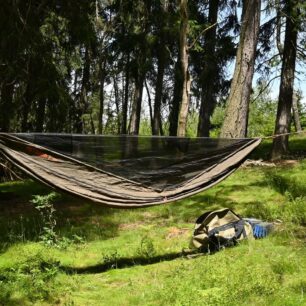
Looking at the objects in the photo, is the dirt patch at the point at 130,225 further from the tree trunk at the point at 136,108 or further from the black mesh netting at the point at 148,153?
the tree trunk at the point at 136,108

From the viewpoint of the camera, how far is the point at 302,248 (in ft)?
16.6

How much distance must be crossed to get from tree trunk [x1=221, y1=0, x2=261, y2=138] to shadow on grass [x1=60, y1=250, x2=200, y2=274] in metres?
3.74

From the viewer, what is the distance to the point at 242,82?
8.88m

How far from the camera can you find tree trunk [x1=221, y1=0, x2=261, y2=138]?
8730mm

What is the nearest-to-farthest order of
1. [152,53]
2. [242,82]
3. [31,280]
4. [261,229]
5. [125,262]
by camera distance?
[31,280] < [125,262] < [261,229] < [242,82] < [152,53]

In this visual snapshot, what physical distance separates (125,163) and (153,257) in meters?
1.19

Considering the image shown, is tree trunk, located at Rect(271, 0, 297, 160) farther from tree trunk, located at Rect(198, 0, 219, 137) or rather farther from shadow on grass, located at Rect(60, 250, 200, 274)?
shadow on grass, located at Rect(60, 250, 200, 274)

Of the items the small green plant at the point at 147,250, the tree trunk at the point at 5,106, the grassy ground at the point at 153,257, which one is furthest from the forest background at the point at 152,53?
the small green plant at the point at 147,250

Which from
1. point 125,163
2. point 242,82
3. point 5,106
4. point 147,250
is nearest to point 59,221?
point 147,250

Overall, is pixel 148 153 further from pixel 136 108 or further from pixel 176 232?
pixel 136 108

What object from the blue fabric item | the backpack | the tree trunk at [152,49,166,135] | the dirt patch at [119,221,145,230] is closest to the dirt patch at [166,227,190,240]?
the dirt patch at [119,221,145,230]

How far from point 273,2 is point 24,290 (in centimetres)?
976

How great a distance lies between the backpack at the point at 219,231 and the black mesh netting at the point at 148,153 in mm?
612

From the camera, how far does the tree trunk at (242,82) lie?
8.73 meters
